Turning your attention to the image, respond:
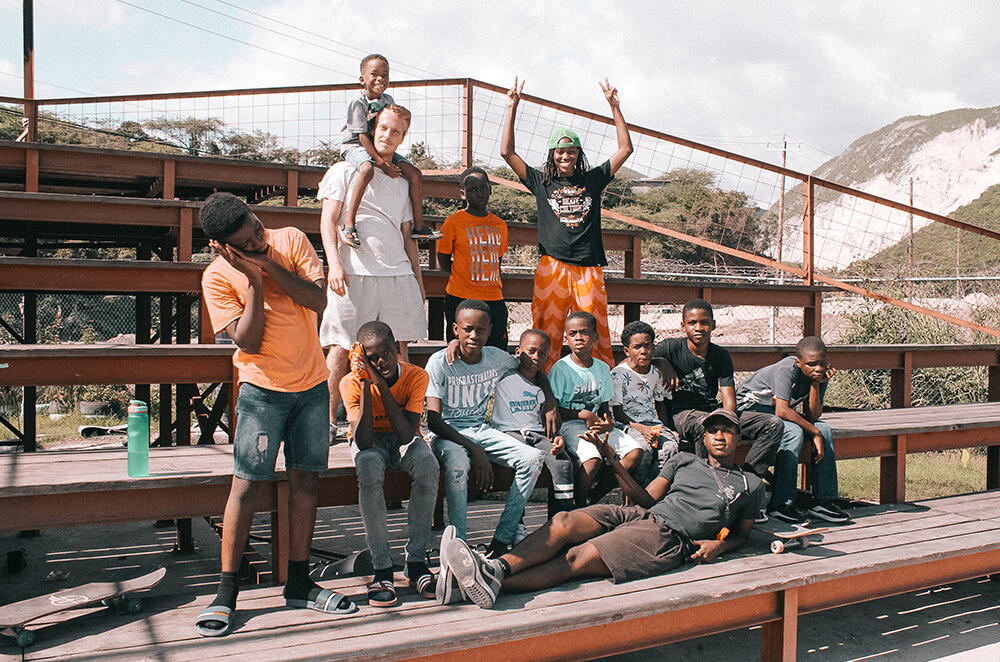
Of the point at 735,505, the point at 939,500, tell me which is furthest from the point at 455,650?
the point at 939,500

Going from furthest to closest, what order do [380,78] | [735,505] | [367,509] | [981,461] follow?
[981,461] → [380,78] → [735,505] → [367,509]

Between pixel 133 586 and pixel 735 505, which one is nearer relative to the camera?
pixel 133 586

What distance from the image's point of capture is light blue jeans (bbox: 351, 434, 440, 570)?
3279 mm

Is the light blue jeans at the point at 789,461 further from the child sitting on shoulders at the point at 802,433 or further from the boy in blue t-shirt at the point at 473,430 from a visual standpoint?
the boy in blue t-shirt at the point at 473,430

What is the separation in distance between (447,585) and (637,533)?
954mm

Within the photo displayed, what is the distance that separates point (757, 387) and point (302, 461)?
2.84 meters

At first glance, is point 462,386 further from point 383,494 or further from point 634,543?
point 634,543

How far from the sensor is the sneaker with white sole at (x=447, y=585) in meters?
3.14

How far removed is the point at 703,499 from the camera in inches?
148

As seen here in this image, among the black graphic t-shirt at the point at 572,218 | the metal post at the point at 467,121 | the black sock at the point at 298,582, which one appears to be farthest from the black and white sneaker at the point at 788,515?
the metal post at the point at 467,121

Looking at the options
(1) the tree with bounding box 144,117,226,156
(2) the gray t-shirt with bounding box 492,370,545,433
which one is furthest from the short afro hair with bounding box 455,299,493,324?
(1) the tree with bounding box 144,117,226,156

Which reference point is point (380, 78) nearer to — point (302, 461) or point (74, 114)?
point (302, 461)

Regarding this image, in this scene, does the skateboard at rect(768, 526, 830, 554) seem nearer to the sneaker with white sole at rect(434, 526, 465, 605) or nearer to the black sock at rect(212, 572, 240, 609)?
the sneaker with white sole at rect(434, 526, 465, 605)

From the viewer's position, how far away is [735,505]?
3.81 meters
